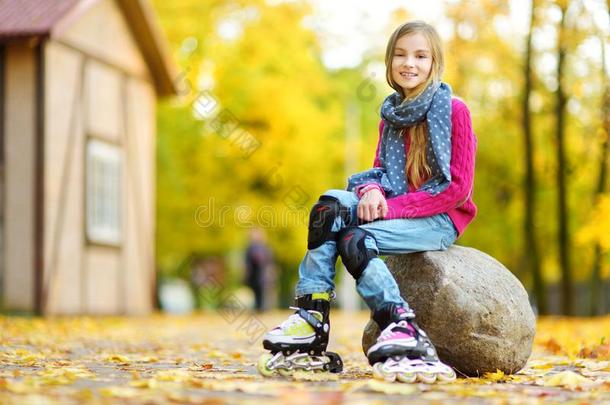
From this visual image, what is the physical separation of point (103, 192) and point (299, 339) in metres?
14.1

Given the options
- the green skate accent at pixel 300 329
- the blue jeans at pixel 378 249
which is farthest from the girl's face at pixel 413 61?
the green skate accent at pixel 300 329

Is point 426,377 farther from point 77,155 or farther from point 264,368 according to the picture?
point 77,155

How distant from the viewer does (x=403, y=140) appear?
20.2 feet

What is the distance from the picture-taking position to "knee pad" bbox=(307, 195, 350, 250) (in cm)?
577

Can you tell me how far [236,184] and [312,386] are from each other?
2546cm

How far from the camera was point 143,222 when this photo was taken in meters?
21.1

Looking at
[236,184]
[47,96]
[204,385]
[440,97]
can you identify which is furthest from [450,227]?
[236,184]

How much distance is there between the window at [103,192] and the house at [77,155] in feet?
0.08

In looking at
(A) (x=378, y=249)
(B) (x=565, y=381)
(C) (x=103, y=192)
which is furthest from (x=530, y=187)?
(B) (x=565, y=381)

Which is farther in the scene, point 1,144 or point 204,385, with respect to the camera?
point 1,144

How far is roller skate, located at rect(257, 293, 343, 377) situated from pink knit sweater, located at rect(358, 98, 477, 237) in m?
0.64

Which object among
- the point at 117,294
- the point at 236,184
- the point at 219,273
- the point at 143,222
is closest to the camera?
the point at 117,294

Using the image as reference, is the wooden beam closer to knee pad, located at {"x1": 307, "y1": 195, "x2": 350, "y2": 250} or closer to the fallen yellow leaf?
knee pad, located at {"x1": 307, "y1": 195, "x2": 350, "y2": 250}

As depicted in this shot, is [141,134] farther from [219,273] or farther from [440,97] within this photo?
[219,273]
